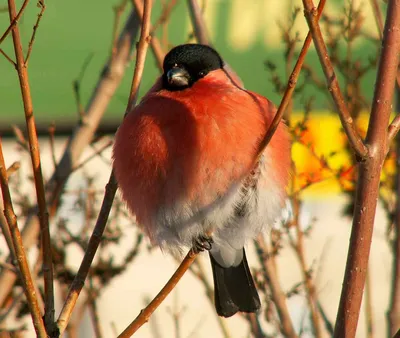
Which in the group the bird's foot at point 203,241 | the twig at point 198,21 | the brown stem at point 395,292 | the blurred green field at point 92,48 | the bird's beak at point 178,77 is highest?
the blurred green field at point 92,48

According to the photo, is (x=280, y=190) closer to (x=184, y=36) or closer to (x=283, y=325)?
(x=283, y=325)

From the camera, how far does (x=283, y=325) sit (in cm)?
261

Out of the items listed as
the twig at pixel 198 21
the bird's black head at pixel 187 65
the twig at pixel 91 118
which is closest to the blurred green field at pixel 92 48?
the twig at pixel 91 118

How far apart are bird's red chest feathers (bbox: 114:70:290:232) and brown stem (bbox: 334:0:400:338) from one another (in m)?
0.48

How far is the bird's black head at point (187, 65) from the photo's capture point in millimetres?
2590

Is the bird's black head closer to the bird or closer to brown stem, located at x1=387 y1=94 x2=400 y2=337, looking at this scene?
the bird

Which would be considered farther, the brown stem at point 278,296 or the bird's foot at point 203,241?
the brown stem at point 278,296

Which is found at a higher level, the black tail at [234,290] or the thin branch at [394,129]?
the thin branch at [394,129]

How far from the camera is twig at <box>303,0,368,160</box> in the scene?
1.64m

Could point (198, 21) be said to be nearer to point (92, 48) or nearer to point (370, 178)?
point (370, 178)

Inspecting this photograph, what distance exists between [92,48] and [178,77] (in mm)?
3485

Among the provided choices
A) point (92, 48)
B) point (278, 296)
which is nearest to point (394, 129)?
point (278, 296)

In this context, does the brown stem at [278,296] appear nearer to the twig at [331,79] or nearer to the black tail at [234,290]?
the black tail at [234,290]

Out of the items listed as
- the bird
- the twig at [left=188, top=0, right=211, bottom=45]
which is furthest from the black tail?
the twig at [left=188, top=0, right=211, bottom=45]
